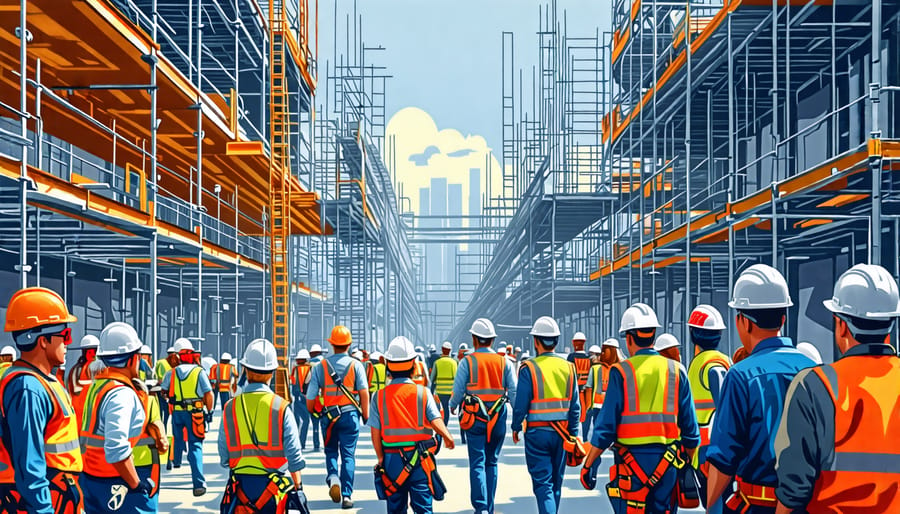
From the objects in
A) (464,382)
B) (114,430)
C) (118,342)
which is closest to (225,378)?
(464,382)

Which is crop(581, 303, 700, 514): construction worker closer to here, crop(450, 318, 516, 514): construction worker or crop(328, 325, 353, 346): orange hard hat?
crop(450, 318, 516, 514): construction worker

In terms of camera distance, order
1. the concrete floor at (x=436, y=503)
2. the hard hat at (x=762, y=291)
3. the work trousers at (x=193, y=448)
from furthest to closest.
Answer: the work trousers at (x=193, y=448) → the concrete floor at (x=436, y=503) → the hard hat at (x=762, y=291)

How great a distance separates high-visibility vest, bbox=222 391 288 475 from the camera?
20.0 ft

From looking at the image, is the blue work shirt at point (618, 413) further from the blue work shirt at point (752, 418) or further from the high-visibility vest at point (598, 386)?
the high-visibility vest at point (598, 386)

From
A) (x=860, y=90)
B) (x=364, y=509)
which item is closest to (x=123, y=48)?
(x=364, y=509)

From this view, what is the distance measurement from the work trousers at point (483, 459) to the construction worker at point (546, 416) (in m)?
0.96

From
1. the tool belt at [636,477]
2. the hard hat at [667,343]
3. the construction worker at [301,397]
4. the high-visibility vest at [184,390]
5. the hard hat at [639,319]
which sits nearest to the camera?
the tool belt at [636,477]

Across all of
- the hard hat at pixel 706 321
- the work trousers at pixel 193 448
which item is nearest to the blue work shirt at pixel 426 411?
the hard hat at pixel 706 321

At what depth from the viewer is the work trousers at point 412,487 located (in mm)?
7539

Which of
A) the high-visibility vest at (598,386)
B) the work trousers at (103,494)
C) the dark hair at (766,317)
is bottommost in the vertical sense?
the high-visibility vest at (598,386)

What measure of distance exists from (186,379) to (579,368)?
22.1ft

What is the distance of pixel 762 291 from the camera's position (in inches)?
180

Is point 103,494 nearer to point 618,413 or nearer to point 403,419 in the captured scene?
point 403,419

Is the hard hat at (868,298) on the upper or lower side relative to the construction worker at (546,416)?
upper
